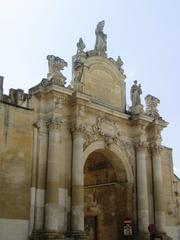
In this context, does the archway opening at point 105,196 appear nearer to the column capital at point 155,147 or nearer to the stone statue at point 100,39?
the column capital at point 155,147

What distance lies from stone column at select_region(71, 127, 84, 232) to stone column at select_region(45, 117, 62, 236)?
29.2 inches

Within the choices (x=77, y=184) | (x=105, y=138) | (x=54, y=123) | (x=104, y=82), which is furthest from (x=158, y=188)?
(x=54, y=123)

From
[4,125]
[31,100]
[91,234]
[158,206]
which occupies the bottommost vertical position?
[91,234]

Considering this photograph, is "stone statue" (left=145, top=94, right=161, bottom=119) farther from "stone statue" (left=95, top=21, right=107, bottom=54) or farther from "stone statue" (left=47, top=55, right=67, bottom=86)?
"stone statue" (left=47, top=55, right=67, bottom=86)

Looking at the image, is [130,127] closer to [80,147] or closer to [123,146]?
[123,146]

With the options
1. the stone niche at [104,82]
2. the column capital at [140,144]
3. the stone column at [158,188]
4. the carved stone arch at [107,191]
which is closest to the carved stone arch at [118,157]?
the carved stone arch at [107,191]

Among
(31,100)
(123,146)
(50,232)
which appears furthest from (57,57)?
(50,232)

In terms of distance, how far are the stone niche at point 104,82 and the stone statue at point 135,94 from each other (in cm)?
50

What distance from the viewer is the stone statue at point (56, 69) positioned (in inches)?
746

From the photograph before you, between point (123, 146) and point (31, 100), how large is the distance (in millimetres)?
5842

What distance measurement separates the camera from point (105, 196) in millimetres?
22750

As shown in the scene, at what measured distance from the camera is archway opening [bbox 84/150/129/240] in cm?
2194

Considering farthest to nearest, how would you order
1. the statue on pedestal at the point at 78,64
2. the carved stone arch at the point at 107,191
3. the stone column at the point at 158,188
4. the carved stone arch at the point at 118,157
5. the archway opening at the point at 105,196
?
the stone column at the point at 158,188 < the archway opening at the point at 105,196 < the carved stone arch at the point at 107,191 < the carved stone arch at the point at 118,157 < the statue on pedestal at the point at 78,64

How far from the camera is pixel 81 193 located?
18500 millimetres
